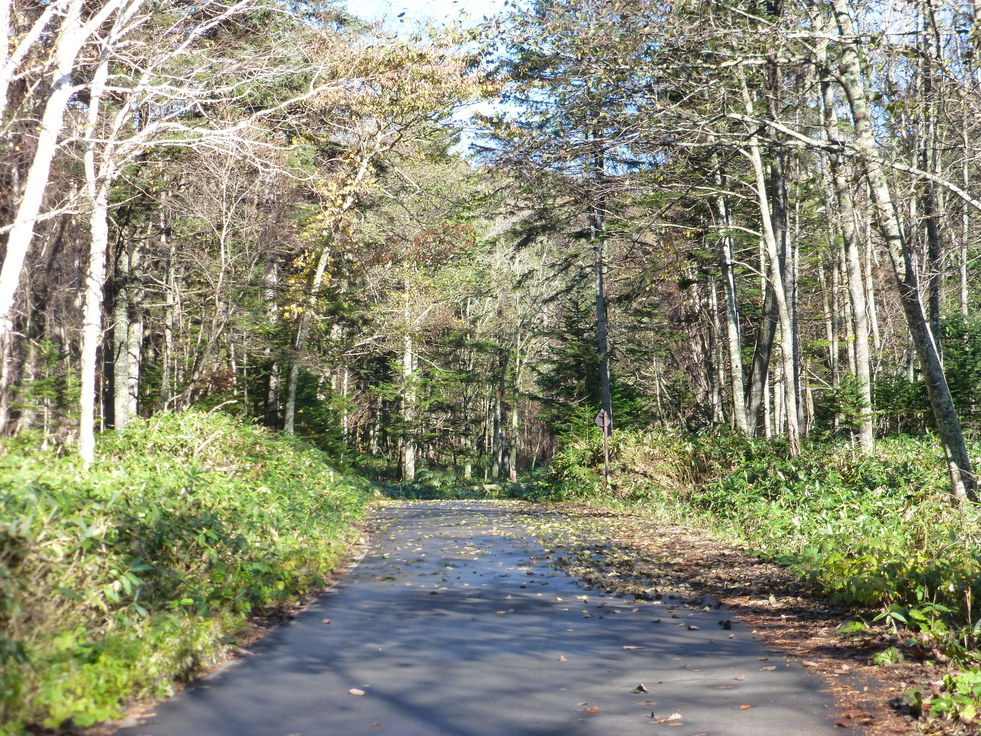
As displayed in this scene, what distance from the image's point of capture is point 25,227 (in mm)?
9867

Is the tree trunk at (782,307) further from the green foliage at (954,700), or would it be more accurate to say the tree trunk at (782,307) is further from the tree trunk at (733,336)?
the green foliage at (954,700)

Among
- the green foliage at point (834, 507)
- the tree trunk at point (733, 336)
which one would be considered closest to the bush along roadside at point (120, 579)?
the green foliage at point (834, 507)

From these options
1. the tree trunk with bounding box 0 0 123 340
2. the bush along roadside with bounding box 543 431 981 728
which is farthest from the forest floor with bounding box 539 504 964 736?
the tree trunk with bounding box 0 0 123 340

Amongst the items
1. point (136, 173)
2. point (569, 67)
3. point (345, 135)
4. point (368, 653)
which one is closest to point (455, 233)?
point (345, 135)

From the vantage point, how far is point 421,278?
105 feet

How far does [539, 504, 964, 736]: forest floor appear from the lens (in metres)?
Answer: 5.25

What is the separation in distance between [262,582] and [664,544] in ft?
24.4

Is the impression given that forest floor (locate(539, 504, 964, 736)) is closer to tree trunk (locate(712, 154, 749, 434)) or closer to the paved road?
the paved road

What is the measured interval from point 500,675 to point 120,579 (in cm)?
280

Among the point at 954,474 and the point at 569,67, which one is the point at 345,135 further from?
the point at 954,474

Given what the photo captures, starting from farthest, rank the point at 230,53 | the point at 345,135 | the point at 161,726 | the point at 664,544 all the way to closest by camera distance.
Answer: the point at 345,135 < the point at 230,53 < the point at 664,544 < the point at 161,726

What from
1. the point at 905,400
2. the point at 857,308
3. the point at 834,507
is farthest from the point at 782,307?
the point at 834,507

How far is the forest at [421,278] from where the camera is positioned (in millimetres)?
7262

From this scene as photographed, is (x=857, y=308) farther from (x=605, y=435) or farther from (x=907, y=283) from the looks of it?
(x=907, y=283)
